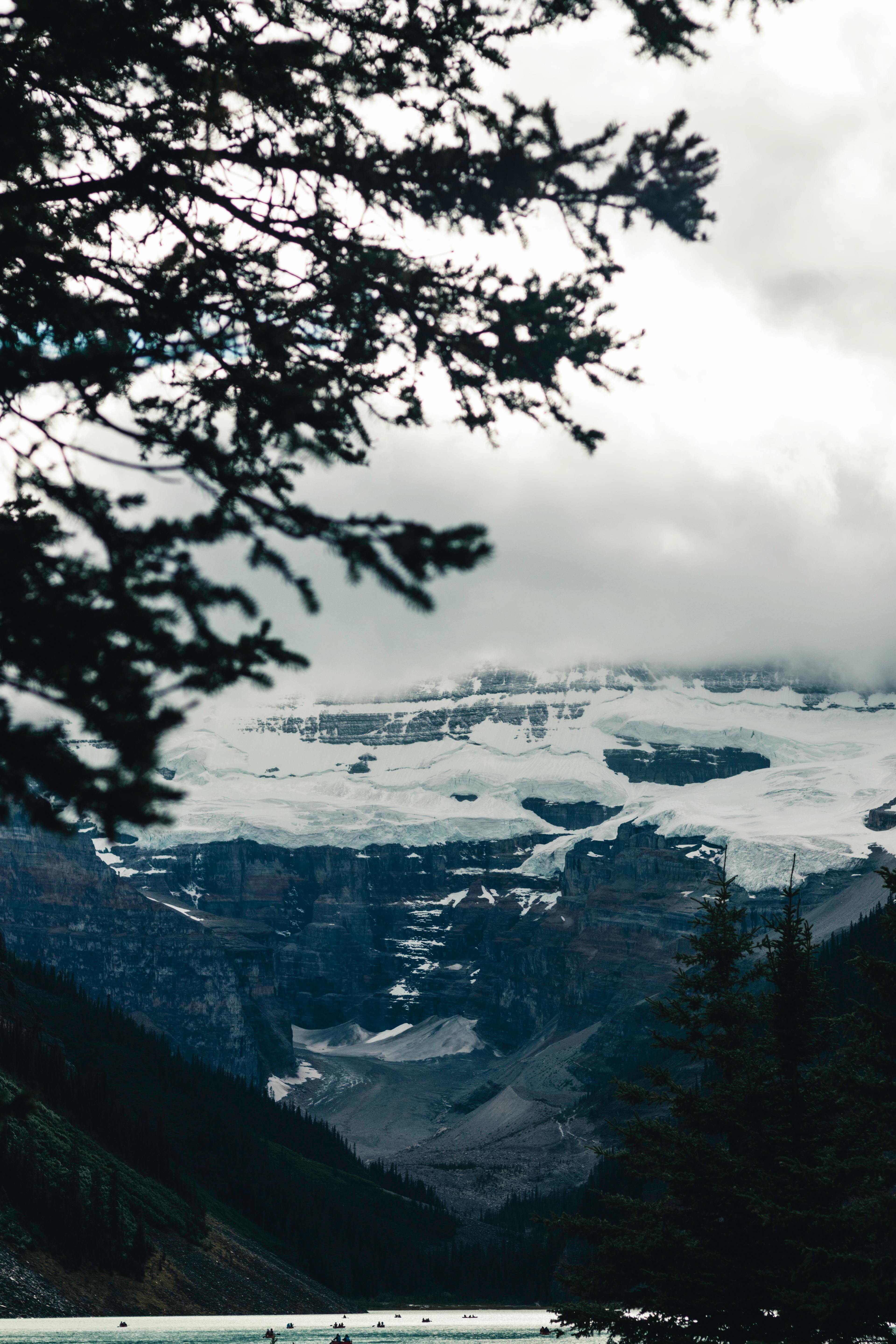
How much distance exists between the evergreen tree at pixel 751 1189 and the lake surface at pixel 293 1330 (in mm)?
53742

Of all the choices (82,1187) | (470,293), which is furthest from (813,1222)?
(82,1187)

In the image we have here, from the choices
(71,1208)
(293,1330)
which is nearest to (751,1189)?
(71,1208)

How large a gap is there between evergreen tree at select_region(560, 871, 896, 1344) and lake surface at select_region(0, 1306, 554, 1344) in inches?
2116

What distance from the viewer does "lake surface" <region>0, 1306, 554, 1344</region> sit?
105875mm

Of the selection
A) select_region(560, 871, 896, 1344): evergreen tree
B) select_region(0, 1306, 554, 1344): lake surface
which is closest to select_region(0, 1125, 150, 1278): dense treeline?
select_region(0, 1306, 554, 1344): lake surface

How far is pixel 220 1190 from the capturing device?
192 m

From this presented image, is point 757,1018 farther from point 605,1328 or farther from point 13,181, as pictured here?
point 13,181

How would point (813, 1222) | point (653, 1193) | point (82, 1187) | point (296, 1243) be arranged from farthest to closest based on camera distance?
point (296, 1243)
point (82, 1187)
point (653, 1193)
point (813, 1222)

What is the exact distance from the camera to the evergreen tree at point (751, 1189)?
23516 millimetres

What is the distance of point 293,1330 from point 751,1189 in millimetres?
130659

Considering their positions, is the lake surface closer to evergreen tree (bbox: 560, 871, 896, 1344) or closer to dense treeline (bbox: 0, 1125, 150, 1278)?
dense treeline (bbox: 0, 1125, 150, 1278)

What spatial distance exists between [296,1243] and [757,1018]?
590ft

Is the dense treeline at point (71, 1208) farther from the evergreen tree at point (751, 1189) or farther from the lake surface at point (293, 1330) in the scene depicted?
the evergreen tree at point (751, 1189)

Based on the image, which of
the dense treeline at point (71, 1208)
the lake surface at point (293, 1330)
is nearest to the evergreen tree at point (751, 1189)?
the lake surface at point (293, 1330)
